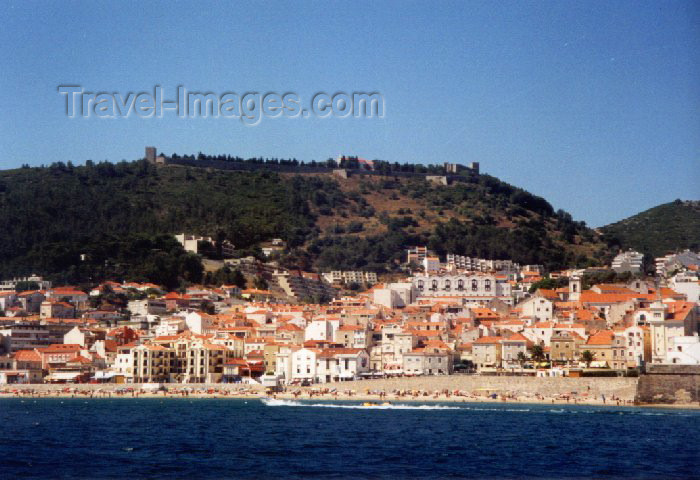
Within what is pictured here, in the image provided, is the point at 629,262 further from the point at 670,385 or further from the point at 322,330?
the point at 670,385

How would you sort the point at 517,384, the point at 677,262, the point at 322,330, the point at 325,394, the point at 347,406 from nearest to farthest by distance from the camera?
the point at 347,406 → the point at 517,384 → the point at 325,394 → the point at 322,330 → the point at 677,262

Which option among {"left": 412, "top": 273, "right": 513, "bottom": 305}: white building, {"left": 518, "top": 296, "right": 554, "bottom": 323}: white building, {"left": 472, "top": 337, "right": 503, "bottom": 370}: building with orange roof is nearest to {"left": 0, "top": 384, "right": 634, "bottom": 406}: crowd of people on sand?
{"left": 472, "top": 337, "right": 503, "bottom": 370}: building with orange roof

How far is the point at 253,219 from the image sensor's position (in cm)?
13700

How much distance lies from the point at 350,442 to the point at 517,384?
83.3 ft

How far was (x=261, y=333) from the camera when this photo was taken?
85.9 metres

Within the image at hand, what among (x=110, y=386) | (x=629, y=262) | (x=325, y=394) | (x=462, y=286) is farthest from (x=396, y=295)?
(x=325, y=394)

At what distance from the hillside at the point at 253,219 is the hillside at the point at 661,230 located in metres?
3.98

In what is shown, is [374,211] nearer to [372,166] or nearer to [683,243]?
[372,166]

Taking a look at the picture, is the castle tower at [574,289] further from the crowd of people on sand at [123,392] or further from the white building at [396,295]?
the crowd of people on sand at [123,392]

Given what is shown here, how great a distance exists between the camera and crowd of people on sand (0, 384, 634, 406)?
209ft

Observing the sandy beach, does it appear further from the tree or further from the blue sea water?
the tree

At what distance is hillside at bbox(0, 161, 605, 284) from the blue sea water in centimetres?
5632

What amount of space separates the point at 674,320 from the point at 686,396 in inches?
498

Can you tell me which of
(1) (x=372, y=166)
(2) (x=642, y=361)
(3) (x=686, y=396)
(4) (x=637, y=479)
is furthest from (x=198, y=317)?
(1) (x=372, y=166)
